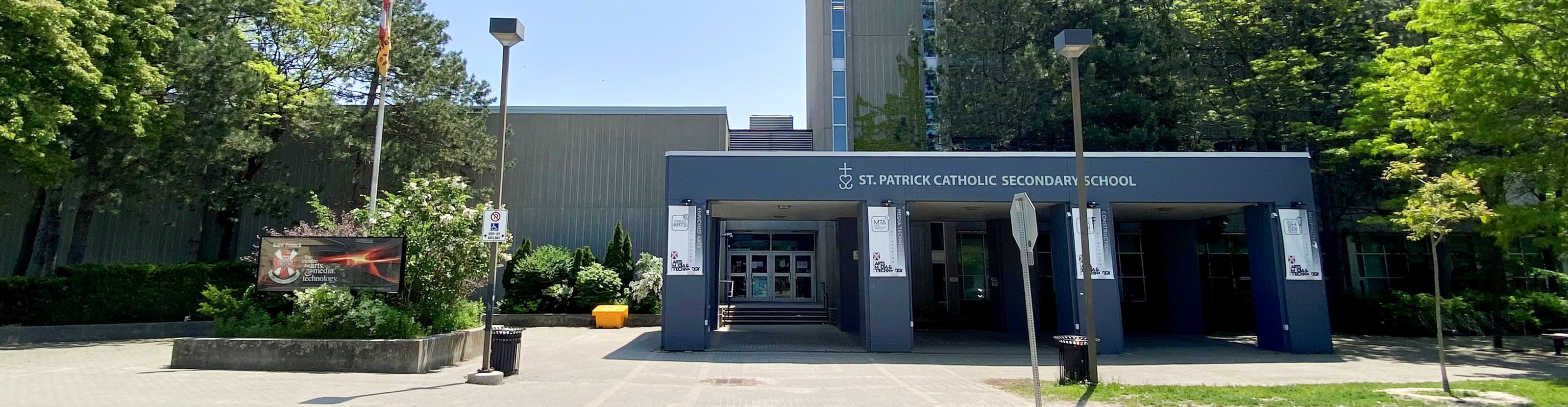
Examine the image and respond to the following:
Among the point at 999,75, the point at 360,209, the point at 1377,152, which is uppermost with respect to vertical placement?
the point at 999,75

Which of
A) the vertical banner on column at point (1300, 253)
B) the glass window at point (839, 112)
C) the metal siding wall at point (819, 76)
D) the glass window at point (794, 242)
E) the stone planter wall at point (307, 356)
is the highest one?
the metal siding wall at point (819, 76)

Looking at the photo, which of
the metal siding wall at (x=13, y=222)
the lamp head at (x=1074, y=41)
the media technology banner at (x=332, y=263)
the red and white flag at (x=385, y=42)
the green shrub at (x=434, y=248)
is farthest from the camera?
the metal siding wall at (x=13, y=222)

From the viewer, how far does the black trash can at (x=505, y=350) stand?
38.2 feet

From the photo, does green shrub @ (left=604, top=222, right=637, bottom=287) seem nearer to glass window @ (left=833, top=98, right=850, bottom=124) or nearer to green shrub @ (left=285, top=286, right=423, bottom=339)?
glass window @ (left=833, top=98, right=850, bottom=124)

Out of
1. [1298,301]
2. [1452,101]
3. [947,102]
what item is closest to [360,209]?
[947,102]

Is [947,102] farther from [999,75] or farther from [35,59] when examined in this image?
[35,59]

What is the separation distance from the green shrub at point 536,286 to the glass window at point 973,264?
13.0 m

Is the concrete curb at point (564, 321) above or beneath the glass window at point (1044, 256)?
beneath

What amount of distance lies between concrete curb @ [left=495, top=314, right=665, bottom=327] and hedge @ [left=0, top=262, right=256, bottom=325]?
6647mm

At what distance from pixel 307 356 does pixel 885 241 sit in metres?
10.9

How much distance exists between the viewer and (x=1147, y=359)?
15.6m

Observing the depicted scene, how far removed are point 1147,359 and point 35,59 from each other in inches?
1007

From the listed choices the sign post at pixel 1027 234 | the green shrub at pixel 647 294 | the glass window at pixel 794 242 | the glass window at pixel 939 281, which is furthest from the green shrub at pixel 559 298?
the sign post at pixel 1027 234

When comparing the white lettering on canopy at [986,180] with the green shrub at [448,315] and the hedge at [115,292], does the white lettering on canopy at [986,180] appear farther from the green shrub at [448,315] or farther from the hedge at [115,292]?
the hedge at [115,292]
